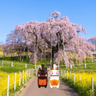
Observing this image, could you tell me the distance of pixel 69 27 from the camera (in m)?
32.7

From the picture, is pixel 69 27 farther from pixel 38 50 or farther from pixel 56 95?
pixel 56 95

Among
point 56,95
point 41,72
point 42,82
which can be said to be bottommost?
point 56,95

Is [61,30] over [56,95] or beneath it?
over

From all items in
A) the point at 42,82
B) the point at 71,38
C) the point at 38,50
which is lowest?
the point at 42,82

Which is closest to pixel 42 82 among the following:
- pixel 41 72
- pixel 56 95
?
pixel 41 72

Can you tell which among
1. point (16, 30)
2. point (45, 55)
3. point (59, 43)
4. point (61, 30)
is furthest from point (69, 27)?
point (16, 30)

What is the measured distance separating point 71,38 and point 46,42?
240 inches

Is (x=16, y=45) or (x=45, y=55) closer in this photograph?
(x=45, y=55)

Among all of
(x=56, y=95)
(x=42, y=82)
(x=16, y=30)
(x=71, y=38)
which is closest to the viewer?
(x=42, y=82)

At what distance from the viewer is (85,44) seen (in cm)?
3900

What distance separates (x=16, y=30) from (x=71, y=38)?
1394cm

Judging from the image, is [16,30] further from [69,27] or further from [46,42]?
[69,27]

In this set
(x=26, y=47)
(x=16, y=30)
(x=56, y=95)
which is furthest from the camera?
(x=26, y=47)

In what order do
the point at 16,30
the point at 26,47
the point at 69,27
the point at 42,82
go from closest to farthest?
1. the point at 42,82
2. the point at 69,27
3. the point at 16,30
4. the point at 26,47
